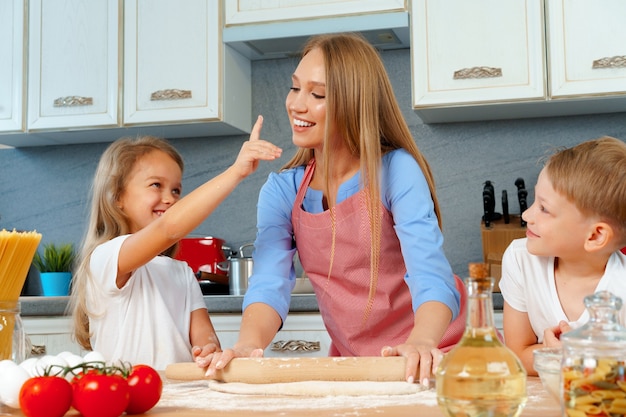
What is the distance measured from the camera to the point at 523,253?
1.45 metres

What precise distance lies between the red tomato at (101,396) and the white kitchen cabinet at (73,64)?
2203 millimetres

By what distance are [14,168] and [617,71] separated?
7.96 feet

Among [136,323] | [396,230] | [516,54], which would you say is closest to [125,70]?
[516,54]

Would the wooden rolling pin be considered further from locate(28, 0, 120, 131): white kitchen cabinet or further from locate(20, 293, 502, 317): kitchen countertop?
locate(28, 0, 120, 131): white kitchen cabinet

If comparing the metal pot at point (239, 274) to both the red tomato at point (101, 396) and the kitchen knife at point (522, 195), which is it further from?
the red tomato at point (101, 396)

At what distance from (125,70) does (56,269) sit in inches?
32.4

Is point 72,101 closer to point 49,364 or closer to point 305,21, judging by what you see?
point 305,21

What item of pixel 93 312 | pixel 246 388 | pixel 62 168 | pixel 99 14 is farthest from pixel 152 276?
pixel 62 168

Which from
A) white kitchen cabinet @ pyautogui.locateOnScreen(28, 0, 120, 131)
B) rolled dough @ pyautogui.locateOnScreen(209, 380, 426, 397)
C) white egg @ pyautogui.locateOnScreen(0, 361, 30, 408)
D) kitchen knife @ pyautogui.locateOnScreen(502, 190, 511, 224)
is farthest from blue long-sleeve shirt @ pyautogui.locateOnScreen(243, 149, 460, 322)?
white kitchen cabinet @ pyautogui.locateOnScreen(28, 0, 120, 131)

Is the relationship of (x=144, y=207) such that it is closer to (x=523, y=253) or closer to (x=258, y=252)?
(x=258, y=252)

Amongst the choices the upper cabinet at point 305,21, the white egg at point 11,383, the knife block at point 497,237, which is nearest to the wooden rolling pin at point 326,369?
the white egg at point 11,383

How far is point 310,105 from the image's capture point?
1.50m

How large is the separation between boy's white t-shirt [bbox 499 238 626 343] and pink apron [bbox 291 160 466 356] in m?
0.18

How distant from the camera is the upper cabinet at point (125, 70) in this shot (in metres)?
2.88
